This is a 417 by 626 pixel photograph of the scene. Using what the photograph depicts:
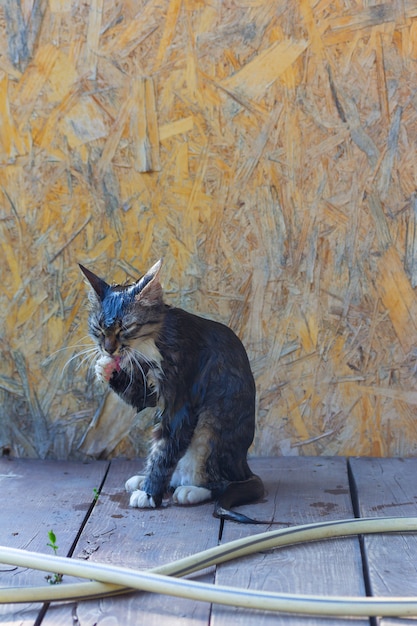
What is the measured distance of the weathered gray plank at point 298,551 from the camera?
212 cm

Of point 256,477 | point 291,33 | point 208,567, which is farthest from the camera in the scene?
point 291,33

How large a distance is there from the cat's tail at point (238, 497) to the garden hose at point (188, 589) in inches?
12.1

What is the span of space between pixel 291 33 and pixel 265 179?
2.00 ft

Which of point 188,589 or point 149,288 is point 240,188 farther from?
point 188,589

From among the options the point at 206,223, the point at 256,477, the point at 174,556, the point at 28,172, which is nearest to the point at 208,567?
the point at 174,556

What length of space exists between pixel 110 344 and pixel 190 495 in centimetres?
62

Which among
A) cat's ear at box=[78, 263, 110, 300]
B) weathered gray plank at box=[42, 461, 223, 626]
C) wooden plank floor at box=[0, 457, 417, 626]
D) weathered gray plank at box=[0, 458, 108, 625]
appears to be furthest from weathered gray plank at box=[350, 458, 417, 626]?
cat's ear at box=[78, 263, 110, 300]

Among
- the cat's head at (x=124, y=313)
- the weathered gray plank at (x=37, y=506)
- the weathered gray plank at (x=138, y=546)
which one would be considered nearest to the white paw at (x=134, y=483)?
the weathered gray plank at (x=138, y=546)

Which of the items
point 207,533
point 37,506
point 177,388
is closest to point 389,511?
point 207,533

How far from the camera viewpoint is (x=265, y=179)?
3.37m

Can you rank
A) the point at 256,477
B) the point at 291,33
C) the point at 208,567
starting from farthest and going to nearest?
the point at 291,33 → the point at 256,477 → the point at 208,567

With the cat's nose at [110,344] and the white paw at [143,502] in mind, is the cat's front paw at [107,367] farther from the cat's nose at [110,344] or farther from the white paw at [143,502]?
the white paw at [143,502]

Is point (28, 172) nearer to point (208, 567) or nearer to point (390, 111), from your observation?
point (390, 111)

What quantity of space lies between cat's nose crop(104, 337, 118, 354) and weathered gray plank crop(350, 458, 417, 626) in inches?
40.9
